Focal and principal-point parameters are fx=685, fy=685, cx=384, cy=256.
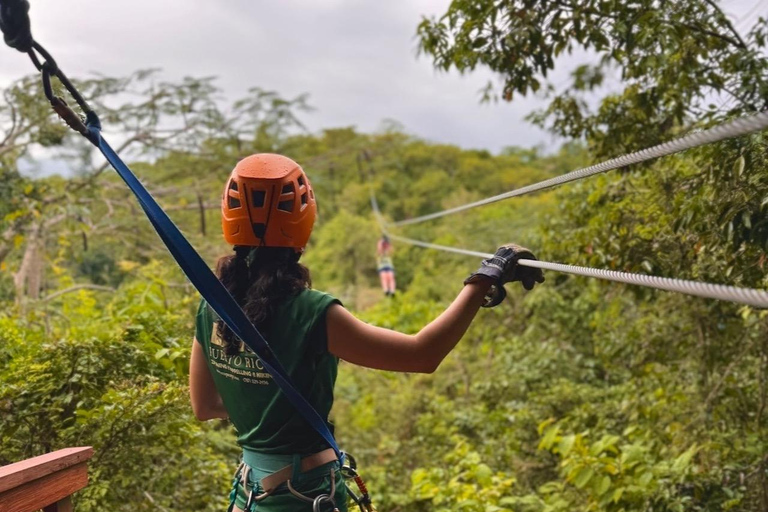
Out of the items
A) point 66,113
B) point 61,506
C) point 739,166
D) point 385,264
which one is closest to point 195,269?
point 66,113

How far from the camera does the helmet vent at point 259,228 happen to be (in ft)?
5.67

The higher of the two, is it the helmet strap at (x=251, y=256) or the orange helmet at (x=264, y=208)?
the orange helmet at (x=264, y=208)

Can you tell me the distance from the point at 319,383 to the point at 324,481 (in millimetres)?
257

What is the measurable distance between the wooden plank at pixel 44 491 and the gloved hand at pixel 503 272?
1.20 m

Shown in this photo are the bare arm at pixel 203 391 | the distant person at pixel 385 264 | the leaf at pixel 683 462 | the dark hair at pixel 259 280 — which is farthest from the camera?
the distant person at pixel 385 264

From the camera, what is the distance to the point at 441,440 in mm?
8570

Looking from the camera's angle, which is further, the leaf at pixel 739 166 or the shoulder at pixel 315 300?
the leaf at pixel 739 166

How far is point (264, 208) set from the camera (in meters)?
1.72

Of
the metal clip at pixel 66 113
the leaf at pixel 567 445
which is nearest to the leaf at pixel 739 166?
the metal clip at pixel 66 113

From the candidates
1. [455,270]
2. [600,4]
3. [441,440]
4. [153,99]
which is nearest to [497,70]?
[600,4]

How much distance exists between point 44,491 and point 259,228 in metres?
0.88

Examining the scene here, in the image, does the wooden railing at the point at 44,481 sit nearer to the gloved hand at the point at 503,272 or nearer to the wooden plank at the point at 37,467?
the wooden plank at the point at 37,467

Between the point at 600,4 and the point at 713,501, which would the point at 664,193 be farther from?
the point at 713,501

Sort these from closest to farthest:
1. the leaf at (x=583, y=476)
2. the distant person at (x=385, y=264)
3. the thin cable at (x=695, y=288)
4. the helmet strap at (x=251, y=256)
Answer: the thin cable at (x=695, y=288)
the helmet strap at (x=251, y=256)
the leaf at (x=583, y=476)
the distant person at (x=385, y=264)
